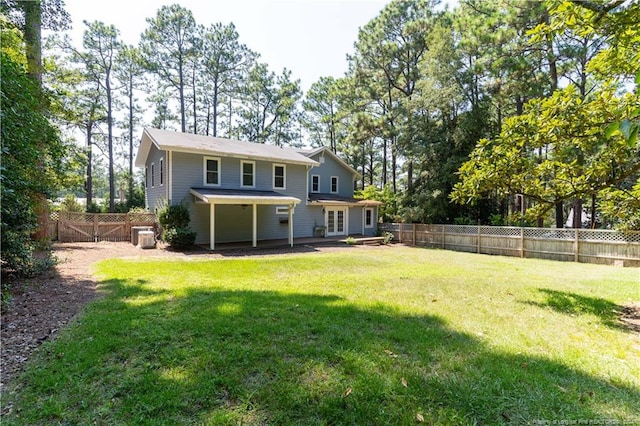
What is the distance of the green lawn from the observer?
2.51 metres

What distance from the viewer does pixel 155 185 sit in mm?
16172

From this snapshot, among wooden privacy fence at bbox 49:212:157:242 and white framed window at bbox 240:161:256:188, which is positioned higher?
white framed window at bbox 240:161:256:188

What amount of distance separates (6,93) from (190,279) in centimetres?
475

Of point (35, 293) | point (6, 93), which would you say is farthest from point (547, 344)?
point (6, 93)

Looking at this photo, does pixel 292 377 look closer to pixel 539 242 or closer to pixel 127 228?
pixel 539 242

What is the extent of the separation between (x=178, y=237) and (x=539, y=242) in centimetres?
1505

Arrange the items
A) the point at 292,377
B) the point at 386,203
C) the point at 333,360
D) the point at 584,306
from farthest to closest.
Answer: the point at 386,203
the point at 584,306
the point at 333,360
the point at 292,377

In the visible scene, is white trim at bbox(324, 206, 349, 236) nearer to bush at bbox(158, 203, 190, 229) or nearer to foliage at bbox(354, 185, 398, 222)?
foliage at bbox(354, 185, 398, 222)

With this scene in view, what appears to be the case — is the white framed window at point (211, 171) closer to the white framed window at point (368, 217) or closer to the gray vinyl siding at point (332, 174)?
the gray vinyl siding at point (332, 174)

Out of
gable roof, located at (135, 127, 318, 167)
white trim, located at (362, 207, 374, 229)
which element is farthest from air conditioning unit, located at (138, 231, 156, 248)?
white trim, located at (362, 207, 374, 229)

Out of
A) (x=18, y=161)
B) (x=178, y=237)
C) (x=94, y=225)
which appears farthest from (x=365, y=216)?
(x=18, y=161)

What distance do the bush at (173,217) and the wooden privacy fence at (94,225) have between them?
319 centimetres

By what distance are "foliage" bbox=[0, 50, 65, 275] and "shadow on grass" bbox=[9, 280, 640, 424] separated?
3128 millimetres

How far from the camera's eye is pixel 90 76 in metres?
25.6
